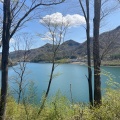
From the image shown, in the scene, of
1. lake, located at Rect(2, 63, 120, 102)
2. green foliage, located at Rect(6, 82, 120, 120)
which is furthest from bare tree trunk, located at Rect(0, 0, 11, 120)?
lake, located at Rect(2, 63, 120, 102)

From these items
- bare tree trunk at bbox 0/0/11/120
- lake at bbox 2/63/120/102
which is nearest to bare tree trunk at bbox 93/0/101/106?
lake at bbox 2/63/120/102

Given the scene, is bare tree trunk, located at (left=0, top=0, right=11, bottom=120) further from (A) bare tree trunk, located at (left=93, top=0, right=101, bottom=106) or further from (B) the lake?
(A) bare tree trunk, located at (left=93, top=0, right=101, bottom=106)

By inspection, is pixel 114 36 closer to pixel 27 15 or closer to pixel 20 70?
pixel 27 15

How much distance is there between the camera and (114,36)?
10867 millimetres

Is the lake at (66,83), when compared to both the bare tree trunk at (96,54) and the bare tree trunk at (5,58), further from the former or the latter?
the bare tree trunk at (5,58)

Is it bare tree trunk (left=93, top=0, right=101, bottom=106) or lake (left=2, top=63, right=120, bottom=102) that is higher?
bare tree trunk (left=93, top=0, right=101, bottom=106)

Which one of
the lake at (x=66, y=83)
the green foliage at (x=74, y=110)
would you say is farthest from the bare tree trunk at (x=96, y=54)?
the green foliage at (x=74, y=110)

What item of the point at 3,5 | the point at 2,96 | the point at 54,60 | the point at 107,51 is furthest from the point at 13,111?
the point at 54,60

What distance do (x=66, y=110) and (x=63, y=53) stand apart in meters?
14.4

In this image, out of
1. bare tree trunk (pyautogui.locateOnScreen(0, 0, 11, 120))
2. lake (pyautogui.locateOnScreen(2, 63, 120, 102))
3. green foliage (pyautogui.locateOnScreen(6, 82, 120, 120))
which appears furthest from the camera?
lake (pyautogui.locateOnScreen(2, 63, 120, 102))

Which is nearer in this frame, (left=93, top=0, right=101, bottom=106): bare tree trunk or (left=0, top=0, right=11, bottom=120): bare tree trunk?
(left=0, top=0, right=11, bottom=120): bare tree trunk

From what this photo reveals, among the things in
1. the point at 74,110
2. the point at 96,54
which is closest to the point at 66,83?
the point at 96,54

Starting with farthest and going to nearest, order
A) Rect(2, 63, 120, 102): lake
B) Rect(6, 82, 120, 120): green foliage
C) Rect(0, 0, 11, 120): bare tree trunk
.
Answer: Rect(2, 63, 120, 102): lake, Rect(0, 0, 11, 120): bare tree trunk, Rect(6, 82, 120, 120): green foliage

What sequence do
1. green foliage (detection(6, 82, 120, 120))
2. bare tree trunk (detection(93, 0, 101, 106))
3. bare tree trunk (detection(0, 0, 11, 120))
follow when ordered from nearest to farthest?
1. green foliage (detection(6, 82, 120, 120))
2. bare tree trunk (detection(0, 0, 11, 120))
3. bare tree trunk (detection(93, 0, 101, 106))
